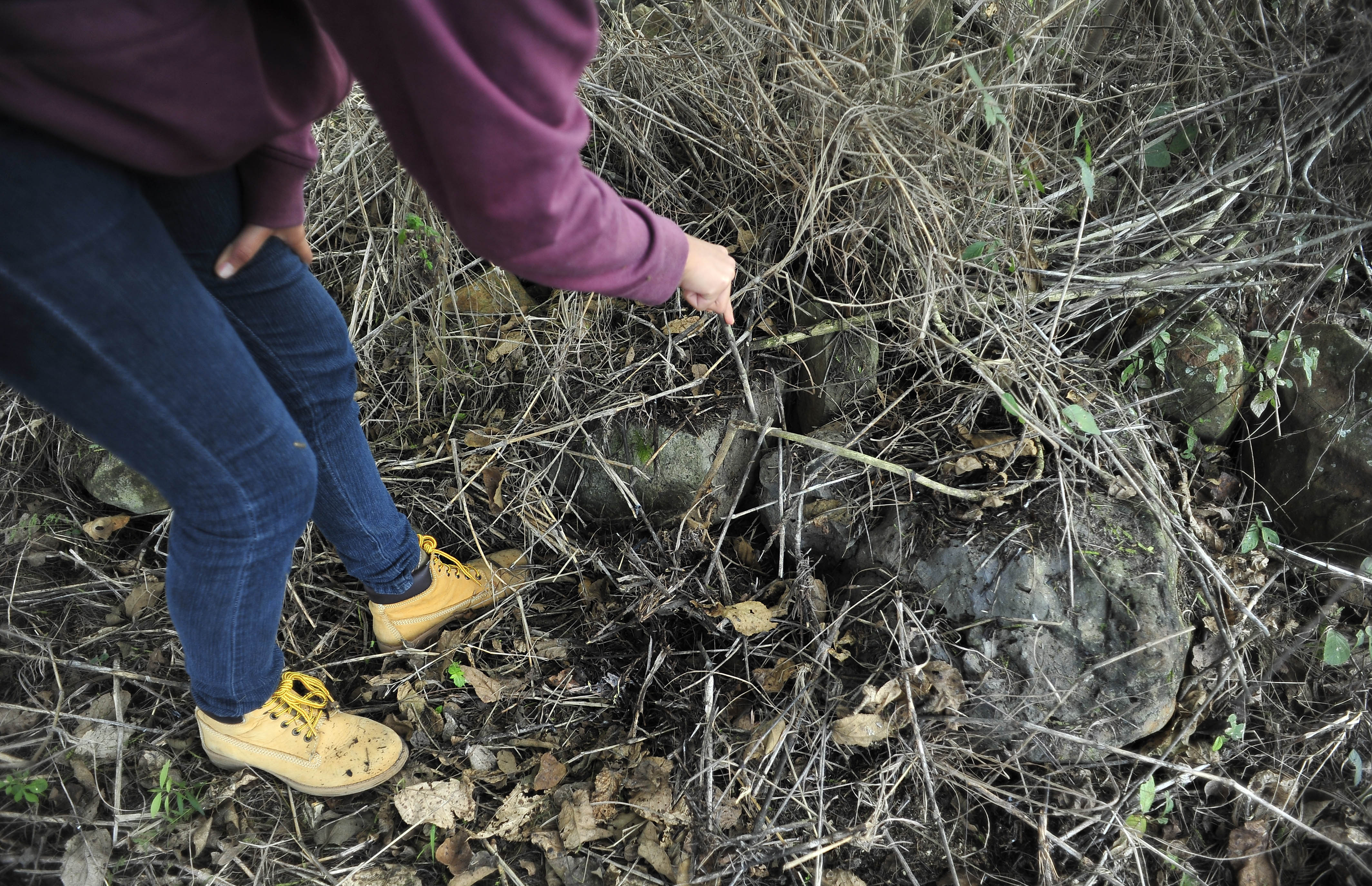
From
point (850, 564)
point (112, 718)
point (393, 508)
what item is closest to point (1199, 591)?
point (850, 564)

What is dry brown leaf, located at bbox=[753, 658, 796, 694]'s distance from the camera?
1831 mm

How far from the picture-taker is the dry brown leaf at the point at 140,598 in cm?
214

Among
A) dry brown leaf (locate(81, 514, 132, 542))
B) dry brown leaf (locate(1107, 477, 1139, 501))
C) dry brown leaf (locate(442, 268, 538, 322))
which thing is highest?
dry brown leaf (locate(442, 268, 538, 322))

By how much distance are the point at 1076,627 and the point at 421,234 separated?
2282 mm

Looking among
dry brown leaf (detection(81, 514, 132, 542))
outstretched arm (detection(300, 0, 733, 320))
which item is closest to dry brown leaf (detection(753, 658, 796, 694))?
outstretched arm (detection(300, 0, 733, 320))

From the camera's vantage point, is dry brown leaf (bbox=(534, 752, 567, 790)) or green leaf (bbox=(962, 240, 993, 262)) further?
green leaf (bbox=(962, 240, 993, 262))

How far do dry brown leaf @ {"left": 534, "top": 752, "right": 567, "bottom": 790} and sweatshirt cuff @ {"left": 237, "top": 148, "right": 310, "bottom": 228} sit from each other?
4.61 ft

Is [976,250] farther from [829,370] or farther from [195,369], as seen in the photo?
[195,369]

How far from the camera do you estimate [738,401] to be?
223 cm

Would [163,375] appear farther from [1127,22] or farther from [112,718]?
[1127,22]

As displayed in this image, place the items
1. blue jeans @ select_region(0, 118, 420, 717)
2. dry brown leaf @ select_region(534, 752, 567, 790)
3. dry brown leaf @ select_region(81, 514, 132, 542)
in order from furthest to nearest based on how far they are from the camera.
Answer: dry brown leaf @ select_region(81, 514, 132, 542), dry brown leaf @ select_region(534, 752, 567, 790), blue jeans @ select_region(0, 118, 420, 717)

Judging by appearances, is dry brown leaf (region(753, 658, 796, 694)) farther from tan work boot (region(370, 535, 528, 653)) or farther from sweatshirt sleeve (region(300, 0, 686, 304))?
sweatshirt sleeve (region(300, 0, 686, 304))

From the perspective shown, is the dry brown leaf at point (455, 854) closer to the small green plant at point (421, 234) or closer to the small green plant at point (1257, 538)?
the small green plant at point (421, 234)

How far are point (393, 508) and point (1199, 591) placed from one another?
215 centimetres
